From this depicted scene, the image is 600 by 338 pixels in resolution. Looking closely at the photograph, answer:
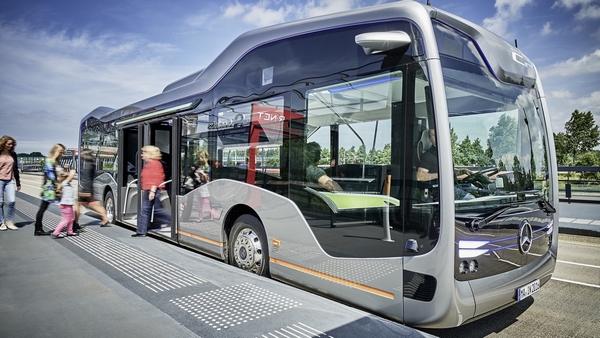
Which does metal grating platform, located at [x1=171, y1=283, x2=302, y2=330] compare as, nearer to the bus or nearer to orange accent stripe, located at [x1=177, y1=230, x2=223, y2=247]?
the bus

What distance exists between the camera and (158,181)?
294 inches

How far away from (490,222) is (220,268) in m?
3.03

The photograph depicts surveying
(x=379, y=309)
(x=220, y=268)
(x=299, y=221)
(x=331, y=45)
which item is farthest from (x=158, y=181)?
(x=379, y=309)

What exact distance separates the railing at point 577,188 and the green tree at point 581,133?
28.1m

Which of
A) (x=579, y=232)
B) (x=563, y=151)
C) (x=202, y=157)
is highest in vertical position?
(x=563, y=151)

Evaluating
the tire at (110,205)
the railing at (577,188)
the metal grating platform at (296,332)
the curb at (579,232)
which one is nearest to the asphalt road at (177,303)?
A: the metal grating platform at (296,332)

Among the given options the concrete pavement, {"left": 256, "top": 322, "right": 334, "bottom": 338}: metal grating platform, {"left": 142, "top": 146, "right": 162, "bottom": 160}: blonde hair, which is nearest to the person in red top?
{"left": 142, "top": 146, "right": 162, "bottom": 160}: blonde hair

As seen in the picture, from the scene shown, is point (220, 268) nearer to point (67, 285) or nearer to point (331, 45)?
point (67, 285)

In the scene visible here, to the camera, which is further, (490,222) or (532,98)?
(532,98)

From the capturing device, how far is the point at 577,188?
15258 millimetres

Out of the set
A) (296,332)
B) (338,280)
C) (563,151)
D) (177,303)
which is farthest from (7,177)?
(563,151)

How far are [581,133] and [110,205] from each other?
145 ft

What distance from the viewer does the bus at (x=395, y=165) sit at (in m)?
3.29

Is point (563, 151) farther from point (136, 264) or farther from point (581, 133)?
point (136, 264)
